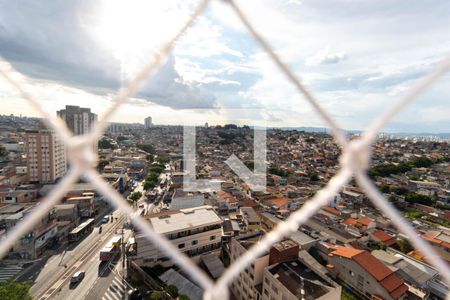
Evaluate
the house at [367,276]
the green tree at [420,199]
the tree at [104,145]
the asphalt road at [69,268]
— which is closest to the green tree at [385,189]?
the green tree at [420,199]

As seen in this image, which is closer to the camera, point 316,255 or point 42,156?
point 316,255

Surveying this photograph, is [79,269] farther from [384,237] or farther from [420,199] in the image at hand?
[420,199]

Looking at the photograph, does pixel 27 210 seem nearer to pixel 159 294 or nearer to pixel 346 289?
pixel 159 294

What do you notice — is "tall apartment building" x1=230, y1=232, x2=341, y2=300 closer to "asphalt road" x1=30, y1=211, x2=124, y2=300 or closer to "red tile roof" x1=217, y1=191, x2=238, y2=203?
"asphalt road" x1=30, y1=211, x2=124, y2=300

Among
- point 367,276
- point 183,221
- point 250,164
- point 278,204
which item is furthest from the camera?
point 250,164

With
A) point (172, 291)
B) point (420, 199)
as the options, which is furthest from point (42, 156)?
point (420, 199)

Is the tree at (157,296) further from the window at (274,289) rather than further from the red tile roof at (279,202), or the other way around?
the red tile roof at (279,202)
